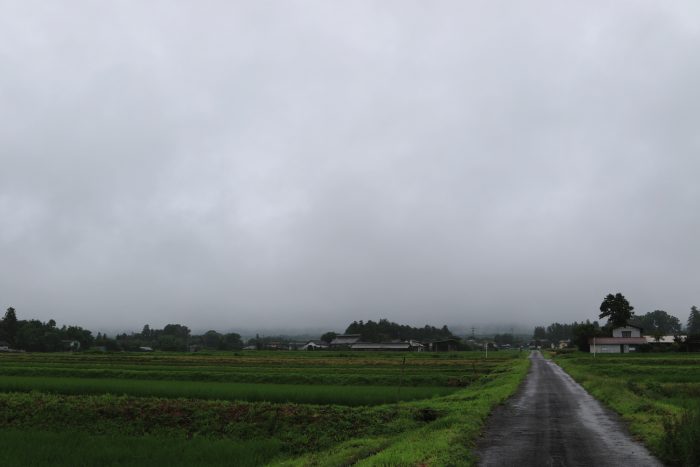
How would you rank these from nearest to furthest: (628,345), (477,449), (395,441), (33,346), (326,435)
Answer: (477,449)
(395,441)
(326,435)
(628,345)
(33,346)

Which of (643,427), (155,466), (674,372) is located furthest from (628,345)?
(155,466)

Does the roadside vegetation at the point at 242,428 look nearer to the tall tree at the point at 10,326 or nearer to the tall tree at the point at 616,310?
the tall tree at the point at 616,310

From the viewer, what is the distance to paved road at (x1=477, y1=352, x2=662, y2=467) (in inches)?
526

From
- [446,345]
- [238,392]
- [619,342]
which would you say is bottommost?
[446,345]

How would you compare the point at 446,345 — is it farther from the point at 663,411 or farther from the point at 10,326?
the point at 663,411

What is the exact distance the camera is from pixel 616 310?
129625 mm

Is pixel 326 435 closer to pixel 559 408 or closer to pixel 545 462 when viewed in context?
pixel 545 462

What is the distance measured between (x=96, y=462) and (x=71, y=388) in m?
21.9

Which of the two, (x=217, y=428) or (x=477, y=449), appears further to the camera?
(x=217, y=428)

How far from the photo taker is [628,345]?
104188mm

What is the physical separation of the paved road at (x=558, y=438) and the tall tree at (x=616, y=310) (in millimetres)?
110543

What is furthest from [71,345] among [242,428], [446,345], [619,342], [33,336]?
[242,428]

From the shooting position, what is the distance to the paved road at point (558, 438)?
43.8 ft

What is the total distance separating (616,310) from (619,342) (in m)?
28.4
